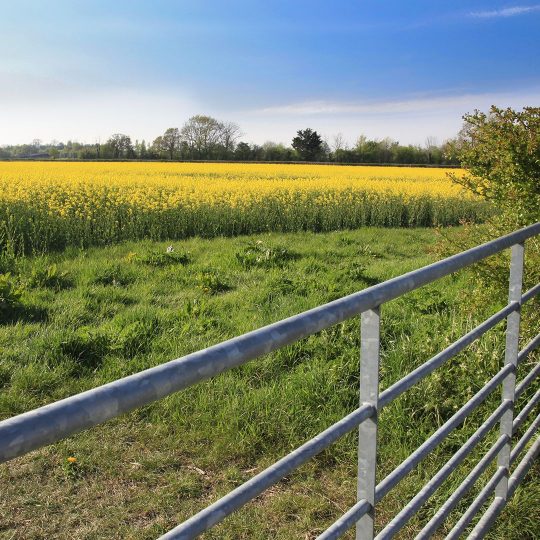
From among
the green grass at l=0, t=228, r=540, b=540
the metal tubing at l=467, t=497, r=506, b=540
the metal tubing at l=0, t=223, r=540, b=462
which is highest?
the metal tubing at l=0, t=223, r=540, b=462

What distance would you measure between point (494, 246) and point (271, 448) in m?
1.99

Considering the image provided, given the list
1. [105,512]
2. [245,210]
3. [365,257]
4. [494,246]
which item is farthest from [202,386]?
[245,210]

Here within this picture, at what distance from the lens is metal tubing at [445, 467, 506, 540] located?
2033 millimetres

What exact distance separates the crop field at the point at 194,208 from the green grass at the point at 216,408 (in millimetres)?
3849

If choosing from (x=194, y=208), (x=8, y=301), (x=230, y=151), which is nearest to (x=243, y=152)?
(x=230, y=151)

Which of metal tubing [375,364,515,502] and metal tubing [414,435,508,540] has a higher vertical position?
metal tubing [375,364,515,502]

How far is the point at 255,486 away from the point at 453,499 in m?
1.24

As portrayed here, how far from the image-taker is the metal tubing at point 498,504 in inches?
88.9

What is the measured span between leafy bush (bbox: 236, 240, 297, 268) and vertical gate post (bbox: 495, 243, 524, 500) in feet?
20.2

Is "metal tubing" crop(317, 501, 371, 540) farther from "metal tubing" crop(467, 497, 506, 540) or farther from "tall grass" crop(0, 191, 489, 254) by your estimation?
"tall grass" crop(0, 191, 489, 254)

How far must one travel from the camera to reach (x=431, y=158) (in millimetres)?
49594

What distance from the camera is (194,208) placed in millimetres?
12680

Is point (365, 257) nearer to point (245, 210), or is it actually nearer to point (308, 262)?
point (308, 262)

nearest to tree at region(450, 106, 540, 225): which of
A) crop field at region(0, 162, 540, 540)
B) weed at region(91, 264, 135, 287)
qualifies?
crop field at region(0, 162, 540, 540)
